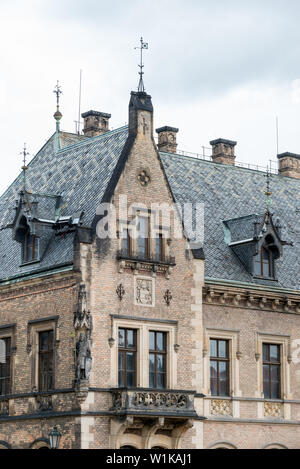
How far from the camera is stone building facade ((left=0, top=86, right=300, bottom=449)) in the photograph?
42.3 metres

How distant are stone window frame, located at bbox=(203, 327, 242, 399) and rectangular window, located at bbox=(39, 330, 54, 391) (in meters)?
5.55

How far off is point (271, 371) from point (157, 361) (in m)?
5.66

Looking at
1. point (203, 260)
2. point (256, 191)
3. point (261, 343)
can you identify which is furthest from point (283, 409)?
point (256, 191)

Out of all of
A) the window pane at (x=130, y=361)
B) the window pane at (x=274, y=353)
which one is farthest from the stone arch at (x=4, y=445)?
the window pane at (x=274, y=353)

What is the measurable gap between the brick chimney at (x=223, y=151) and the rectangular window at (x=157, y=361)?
45.2 feet

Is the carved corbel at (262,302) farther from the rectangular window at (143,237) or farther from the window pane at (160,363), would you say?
the rectangular window at (143,237)

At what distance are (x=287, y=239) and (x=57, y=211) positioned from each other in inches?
391

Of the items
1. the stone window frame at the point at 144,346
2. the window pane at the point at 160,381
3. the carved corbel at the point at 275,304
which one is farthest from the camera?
the carved corbel at the point at 275,304

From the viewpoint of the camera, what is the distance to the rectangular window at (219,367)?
45656 millimetres

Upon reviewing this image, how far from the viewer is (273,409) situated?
47.0m

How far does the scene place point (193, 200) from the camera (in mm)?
49312

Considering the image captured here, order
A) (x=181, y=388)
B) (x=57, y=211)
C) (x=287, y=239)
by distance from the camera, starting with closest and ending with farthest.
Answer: (x=181, y=388), (x=57, y=211), (x=287, y=239)

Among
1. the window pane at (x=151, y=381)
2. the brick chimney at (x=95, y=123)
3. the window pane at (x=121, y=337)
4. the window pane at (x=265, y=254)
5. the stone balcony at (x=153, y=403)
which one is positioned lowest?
the stone balcony at (x=153, y=403)

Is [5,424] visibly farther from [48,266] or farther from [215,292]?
[215,292]
